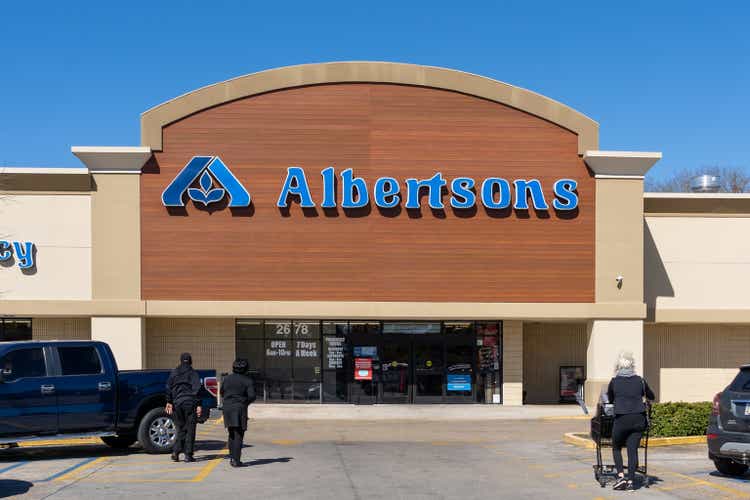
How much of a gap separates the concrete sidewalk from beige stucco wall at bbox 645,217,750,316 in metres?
5.10

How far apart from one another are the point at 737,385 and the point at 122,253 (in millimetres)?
19595

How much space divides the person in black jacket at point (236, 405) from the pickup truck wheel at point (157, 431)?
1877 millimetres

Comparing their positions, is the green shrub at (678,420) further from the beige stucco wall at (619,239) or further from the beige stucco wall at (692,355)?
the beige stucco wall at (692,355)

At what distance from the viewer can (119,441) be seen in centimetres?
1716

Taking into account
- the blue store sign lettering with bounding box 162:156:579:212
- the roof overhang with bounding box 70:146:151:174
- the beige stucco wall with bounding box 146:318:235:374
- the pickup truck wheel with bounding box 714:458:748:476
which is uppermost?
the roof overhang with bounding box 70:146:151:174

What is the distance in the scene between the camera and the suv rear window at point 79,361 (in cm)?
1583

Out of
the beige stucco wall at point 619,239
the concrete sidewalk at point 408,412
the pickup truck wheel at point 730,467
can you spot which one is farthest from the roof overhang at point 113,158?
the pickup truck wheel at point 730,467

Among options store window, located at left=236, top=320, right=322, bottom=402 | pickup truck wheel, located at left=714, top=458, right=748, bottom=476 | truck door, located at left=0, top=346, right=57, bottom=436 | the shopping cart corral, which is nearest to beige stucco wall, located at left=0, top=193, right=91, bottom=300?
store window, located at left=236, top=320, right=322, bottom=402

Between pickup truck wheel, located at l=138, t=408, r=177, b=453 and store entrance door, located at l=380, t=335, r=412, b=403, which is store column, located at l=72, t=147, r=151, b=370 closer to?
store entrance door, located at l=380, t=335, r=412, b=403

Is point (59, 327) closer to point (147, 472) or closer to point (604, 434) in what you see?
point (147, 472)

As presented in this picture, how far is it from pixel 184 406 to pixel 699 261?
2049 centimetres

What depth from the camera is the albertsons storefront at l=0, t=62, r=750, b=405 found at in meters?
28.2

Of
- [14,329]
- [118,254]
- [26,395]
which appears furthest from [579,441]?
[14,329]

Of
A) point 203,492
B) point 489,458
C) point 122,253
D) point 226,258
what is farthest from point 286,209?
point 203,492
